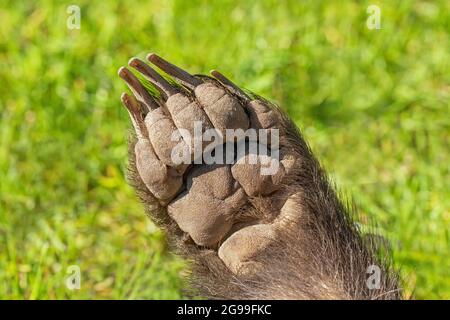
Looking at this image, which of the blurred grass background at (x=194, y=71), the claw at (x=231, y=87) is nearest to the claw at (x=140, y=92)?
the claw at (x=231, y=87)

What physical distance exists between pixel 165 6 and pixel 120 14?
226 millimetres

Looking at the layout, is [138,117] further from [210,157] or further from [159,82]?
[210,157]

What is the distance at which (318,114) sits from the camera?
4484 millimetres

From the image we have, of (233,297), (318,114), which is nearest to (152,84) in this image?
(233,297)

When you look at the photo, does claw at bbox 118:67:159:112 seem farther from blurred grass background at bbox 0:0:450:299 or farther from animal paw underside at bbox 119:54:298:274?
blurred grass background at bbox 0:0:450:299

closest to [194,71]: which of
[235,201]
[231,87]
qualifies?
[231,87]

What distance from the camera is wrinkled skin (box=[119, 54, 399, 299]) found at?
2.92 meters

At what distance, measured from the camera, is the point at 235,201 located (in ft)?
9.74

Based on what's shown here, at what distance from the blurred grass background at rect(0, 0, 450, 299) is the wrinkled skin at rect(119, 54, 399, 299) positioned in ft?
2.29

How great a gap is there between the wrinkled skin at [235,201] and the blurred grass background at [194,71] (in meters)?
0.70

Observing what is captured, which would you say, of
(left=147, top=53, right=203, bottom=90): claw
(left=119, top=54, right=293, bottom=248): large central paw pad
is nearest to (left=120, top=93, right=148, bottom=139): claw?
(left=119, top=54, right=293, bottom=248): large central paw pad

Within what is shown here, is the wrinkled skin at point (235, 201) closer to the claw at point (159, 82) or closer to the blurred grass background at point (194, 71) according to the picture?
the claw at point (159, 82)
